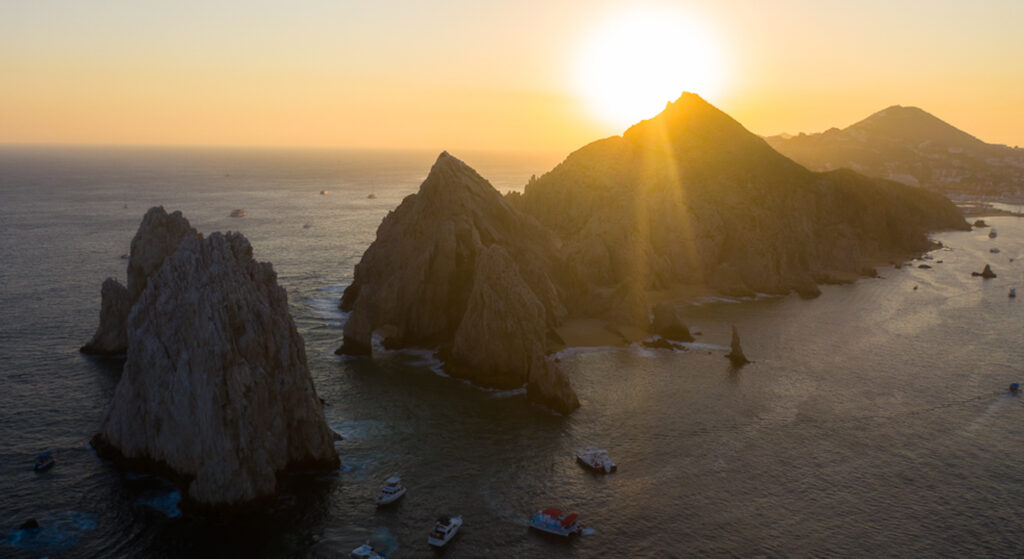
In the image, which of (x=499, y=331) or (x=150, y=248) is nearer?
(x=499, y=331)

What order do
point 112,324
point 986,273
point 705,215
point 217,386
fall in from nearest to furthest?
point 217,386
point 112,324
point 986,273
point 705,215

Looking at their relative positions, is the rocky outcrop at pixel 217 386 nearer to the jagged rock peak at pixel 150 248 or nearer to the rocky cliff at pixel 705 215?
the jagged rock peak at pixel 150 248

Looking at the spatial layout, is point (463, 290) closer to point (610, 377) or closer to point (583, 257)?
point (610, 377)

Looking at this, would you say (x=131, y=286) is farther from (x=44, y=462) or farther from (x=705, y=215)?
(x=705, y=215)

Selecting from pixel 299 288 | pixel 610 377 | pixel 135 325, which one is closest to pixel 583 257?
pixel 610 377

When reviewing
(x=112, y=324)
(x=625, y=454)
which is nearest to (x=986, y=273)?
(x=625, y=454)

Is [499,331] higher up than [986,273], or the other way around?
[986,273]

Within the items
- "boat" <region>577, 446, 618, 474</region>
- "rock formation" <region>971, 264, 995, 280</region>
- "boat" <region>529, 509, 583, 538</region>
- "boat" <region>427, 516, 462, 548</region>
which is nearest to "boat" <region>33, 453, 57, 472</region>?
"boat" <region>427, 516, 462, 548</region>
